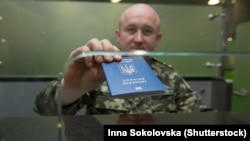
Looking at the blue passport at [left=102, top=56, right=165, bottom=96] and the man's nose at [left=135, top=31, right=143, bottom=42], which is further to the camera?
the man's nose at [left=135, top=31, right=143, bottom=42]

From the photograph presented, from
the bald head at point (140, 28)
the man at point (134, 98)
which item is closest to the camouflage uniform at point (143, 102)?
the man at point (134, 98)

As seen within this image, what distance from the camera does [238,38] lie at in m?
1.28

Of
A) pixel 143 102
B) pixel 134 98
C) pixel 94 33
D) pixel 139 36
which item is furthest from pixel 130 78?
pixel 94 33

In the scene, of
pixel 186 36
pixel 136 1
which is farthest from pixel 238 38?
pixel 136 1

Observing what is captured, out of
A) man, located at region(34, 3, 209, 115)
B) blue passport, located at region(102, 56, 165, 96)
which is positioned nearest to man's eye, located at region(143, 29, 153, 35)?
man, located at region(34, 3, 209, 115)

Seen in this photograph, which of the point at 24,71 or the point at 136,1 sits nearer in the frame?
the point at 24,71

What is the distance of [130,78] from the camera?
1.13 ft

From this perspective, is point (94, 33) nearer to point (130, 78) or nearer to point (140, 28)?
point (140, 28)

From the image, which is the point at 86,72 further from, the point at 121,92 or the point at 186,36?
the point at 186,36

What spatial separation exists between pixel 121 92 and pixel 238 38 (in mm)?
1105

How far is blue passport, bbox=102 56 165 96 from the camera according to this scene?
0.33 metres

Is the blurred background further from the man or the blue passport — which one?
the blue passport

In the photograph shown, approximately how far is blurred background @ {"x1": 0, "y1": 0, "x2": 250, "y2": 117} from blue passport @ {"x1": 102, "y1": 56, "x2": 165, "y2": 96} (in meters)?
0.37

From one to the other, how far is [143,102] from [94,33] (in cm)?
52
